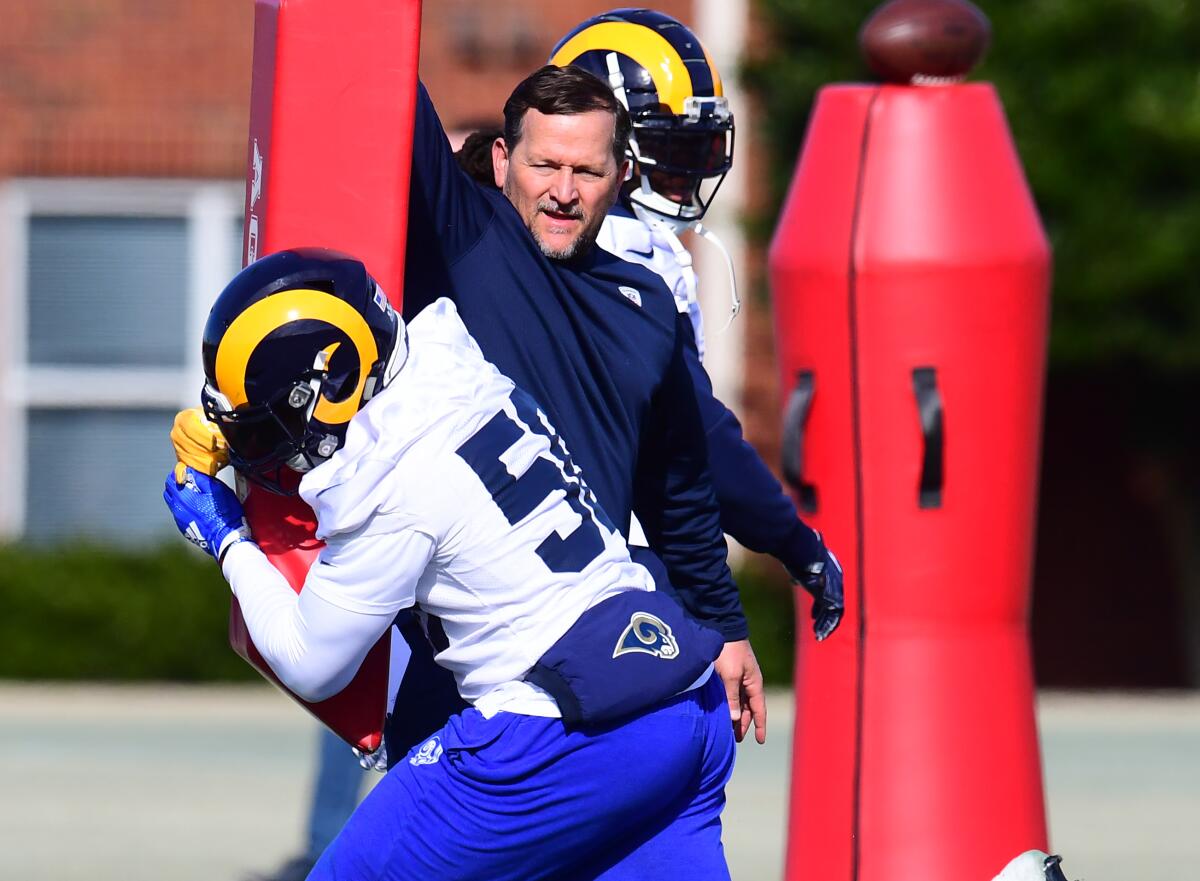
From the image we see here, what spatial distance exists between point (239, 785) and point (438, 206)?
5.07 m

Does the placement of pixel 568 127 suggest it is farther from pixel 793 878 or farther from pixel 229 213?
pixel 229 213

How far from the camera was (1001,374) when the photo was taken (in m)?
4.94

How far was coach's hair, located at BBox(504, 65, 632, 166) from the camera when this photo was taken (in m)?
3.37

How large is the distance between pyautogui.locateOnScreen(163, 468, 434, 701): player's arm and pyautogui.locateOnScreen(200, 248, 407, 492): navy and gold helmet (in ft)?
0.58

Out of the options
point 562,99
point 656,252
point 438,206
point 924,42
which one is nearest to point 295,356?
point 438,206

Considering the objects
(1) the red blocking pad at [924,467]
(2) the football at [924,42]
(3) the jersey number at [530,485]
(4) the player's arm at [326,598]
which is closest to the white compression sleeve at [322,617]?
(4) the player's arm at [326,598]

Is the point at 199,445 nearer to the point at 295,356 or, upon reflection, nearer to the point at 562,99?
the point at 295,356

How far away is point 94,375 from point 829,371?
7.54 meters

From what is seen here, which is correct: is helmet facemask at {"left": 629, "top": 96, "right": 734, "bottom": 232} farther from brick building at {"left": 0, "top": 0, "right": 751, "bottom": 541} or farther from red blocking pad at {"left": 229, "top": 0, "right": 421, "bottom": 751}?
brick building at {"left": 0, "top": 0, "right": 751, "bottom": 541}

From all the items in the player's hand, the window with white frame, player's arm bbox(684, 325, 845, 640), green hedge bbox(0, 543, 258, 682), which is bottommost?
green hedge bbox(0, 543, 258, 682)

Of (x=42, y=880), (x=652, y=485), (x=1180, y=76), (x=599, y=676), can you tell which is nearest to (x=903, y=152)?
(x=652, y=485)

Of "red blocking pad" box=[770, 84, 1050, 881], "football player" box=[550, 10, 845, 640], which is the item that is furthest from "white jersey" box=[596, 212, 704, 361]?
"red blocking pad" box=[770, 84, 1050, 881]

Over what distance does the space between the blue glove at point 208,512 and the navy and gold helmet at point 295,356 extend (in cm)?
21

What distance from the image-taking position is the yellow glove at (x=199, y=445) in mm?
3363
